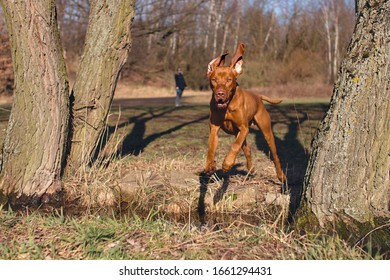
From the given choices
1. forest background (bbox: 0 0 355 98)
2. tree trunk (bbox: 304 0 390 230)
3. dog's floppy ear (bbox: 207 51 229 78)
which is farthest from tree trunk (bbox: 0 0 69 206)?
forest background (bbox: 0 0 355 98)

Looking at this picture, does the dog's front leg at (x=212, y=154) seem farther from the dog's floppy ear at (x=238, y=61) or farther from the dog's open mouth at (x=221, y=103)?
the dog's floppy ear at (x=238, y=61)

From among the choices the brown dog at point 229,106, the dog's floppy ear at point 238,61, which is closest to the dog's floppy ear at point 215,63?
the brown dog at point 229,106

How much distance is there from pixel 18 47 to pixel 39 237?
253cm

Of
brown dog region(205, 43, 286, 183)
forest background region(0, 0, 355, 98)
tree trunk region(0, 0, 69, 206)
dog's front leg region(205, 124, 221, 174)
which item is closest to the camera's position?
brown dog region(205, 43, 286, 183)

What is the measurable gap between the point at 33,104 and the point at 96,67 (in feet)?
4.18

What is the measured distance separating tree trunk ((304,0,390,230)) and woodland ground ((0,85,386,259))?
345 millimetres

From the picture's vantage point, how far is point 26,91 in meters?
5.97

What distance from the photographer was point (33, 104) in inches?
236

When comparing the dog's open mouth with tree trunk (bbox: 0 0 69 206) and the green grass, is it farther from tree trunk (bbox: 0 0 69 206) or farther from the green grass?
tree trunk (bbox: 0 0 69 206)

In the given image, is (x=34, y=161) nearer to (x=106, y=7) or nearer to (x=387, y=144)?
(x=106, y=7)

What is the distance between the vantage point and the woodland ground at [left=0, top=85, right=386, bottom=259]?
4.15 metres

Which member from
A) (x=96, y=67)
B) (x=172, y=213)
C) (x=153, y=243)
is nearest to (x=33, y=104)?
(x=96, y=67)

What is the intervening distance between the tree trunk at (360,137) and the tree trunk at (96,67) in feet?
11.2

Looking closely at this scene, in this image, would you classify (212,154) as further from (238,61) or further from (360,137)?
(360,137)
